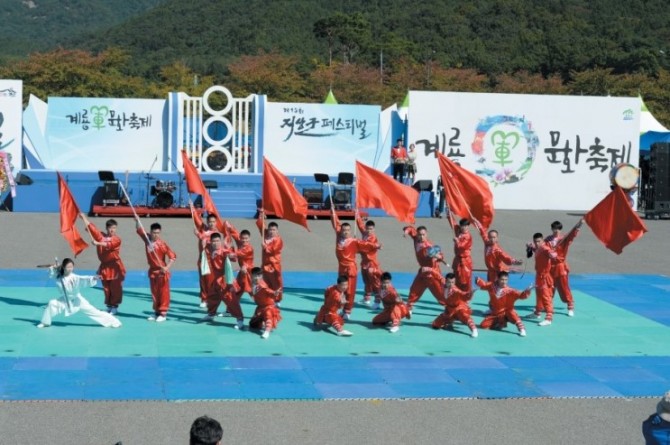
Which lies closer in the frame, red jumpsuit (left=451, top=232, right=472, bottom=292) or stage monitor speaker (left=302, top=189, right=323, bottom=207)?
red jumpsuit (left=451, top=232, right=472, bottom=292)

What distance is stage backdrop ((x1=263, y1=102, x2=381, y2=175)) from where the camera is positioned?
31.7 meters

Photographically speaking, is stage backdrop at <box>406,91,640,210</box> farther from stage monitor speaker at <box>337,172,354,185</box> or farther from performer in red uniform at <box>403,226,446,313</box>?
performer in red uniform at <box>403,226,446,313</box>

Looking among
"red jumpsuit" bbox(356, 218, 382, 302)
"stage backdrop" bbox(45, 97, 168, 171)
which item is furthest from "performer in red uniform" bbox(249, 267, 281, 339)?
"stage backdrop" bbox(45, 97, 168, 171)

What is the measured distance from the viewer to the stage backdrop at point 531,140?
32781 mm

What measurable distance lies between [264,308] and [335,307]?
0.99 metres

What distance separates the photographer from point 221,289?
574 inches

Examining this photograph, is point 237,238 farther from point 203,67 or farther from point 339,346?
point 203,67

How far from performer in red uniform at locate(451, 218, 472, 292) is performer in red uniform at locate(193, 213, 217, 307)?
3.69m

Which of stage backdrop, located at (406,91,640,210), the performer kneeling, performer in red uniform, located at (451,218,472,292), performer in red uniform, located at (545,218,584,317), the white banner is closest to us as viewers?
the performer kneeling

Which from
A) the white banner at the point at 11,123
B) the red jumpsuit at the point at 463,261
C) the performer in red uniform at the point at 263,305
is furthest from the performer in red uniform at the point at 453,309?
the white banner at the point at 11,123

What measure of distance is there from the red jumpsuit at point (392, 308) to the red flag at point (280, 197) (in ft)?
6.87

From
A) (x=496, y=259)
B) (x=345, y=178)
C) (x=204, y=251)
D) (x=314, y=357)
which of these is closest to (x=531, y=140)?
Answer: (x=345, y=178)

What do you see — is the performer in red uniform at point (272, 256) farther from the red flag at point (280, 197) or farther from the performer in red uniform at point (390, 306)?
the performer in red uniform at point (390, 306)

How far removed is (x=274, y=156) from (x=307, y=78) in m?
25.4
